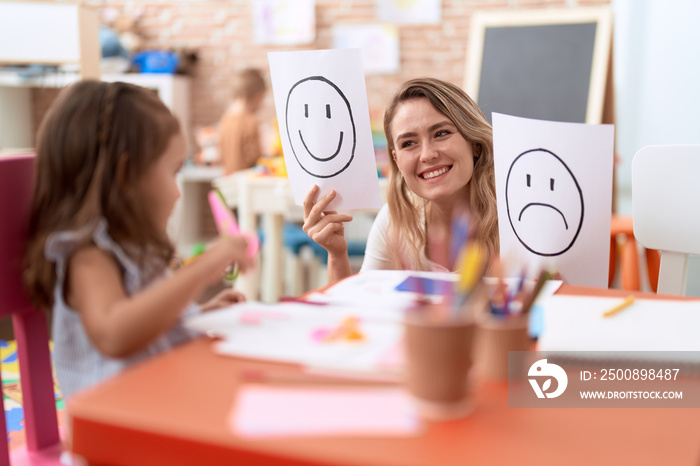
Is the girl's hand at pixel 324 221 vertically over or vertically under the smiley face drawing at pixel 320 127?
under

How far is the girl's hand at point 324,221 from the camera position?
116 cm

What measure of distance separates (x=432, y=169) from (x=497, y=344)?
31.5 inches

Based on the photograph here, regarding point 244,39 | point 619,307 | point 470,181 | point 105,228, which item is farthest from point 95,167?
point 244,39

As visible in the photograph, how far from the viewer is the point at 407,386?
526 mm

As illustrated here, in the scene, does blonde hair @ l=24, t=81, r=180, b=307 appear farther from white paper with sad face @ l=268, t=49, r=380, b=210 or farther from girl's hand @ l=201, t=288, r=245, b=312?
white paper with sad face @ l=268, t=49, r=380, b=210

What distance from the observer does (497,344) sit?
0.58 meters

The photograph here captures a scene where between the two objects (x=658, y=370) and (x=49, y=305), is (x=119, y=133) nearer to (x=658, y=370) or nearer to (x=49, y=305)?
(x=49, y=305)

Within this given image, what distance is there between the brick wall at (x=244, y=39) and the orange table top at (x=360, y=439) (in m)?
3.40

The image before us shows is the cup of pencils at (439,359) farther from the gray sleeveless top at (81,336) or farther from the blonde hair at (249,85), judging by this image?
the blonde hair at (249,85)

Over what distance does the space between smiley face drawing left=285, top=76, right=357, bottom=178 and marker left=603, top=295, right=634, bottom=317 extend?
0.51m

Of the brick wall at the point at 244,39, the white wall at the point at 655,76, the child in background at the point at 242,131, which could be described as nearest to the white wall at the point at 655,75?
the white wall at the point at 655,76

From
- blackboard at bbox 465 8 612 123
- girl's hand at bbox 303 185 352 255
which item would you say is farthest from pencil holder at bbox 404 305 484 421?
blackboard at bbox 465 8 612 123

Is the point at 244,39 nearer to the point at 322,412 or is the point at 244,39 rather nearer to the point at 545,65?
the point at 545,65

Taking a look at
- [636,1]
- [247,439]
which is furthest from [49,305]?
[636,1]
